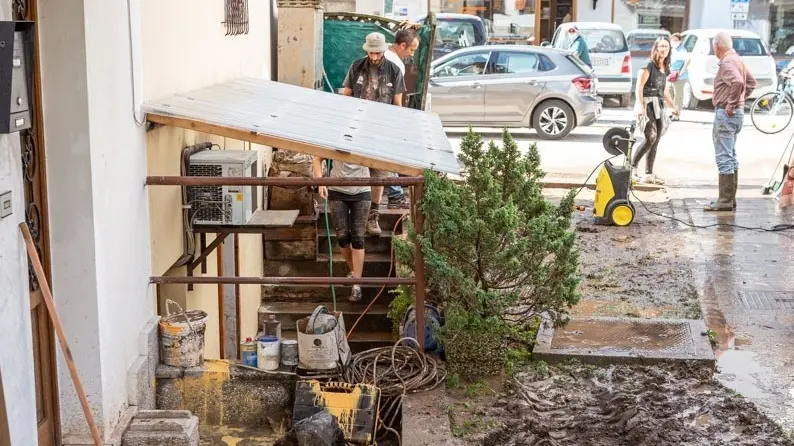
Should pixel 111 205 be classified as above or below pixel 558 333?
above

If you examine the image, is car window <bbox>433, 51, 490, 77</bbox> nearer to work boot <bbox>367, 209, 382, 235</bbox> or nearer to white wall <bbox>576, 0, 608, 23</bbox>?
white wall <bbox>576, 0, 608, 23</bbox>

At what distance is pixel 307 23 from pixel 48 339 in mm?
7404

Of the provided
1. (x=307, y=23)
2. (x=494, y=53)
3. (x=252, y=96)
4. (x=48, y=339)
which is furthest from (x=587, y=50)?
(x=48, y=339)

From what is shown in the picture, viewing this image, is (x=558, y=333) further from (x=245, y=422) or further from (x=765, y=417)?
(x=245, y=422)

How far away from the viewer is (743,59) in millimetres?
23359

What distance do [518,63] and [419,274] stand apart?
14729 millimetres

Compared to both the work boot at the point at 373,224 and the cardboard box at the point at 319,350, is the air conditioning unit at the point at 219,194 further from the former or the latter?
the work boot at the point at 373,224

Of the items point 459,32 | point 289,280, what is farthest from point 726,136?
point 459,32

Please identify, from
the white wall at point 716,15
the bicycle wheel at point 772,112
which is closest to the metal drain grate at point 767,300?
the bicycle wheel at point 772,112

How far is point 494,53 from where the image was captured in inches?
790

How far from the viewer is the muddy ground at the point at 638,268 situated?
830 centimetres

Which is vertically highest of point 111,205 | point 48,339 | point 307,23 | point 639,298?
point 307,23

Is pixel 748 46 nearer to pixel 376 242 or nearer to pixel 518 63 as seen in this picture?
pixel 518 63

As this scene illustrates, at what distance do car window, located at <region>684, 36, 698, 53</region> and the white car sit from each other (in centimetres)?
40
